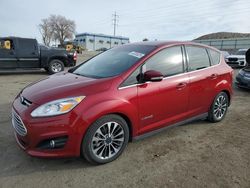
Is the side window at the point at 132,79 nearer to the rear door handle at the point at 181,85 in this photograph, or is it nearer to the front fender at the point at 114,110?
the front fender at the point at 114,110

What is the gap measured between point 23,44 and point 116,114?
9.68m

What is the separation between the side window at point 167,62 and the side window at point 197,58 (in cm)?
26

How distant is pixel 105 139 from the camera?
10.8ft

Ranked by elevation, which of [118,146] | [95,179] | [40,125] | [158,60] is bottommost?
[95,179]

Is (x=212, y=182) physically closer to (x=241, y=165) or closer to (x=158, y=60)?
(x=241, y=165)

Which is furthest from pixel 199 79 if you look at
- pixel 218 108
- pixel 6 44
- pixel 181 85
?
pixel 6 44

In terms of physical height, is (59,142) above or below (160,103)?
below

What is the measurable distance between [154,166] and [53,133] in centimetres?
140

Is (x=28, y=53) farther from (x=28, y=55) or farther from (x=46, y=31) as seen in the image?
(x=46, y=31)

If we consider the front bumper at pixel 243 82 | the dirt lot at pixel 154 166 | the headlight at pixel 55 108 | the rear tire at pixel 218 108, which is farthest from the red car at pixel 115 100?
the front bumper at pixel 243 82

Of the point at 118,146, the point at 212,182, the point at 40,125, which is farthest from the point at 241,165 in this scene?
the point at 40,125

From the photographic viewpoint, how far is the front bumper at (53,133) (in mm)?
2906

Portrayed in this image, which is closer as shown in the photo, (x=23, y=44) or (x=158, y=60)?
(x=158, y=60)

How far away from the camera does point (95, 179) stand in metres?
3.00
